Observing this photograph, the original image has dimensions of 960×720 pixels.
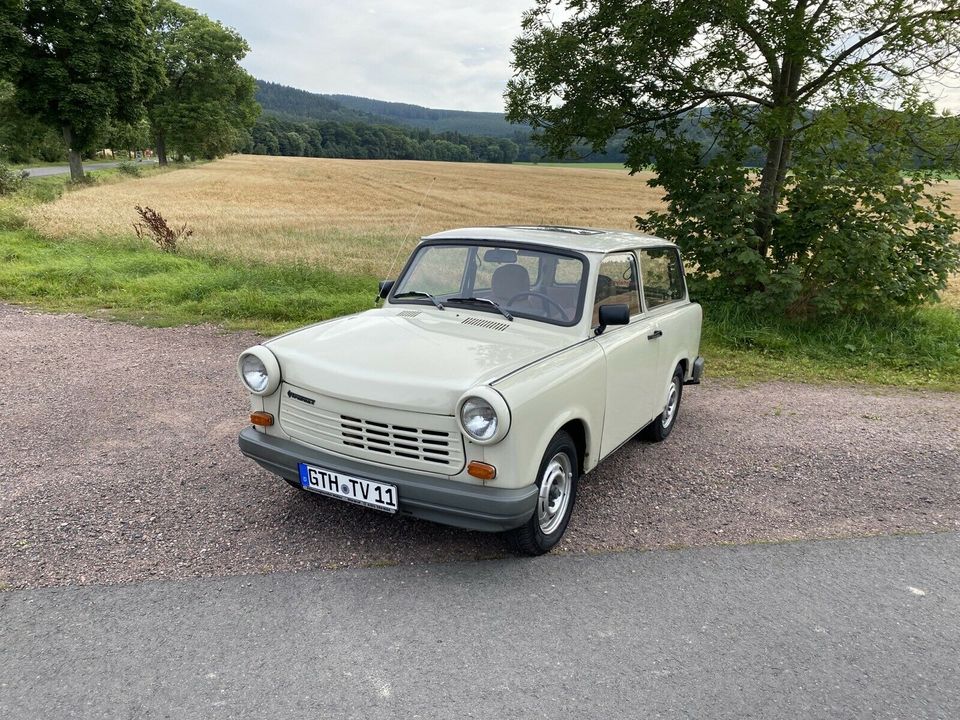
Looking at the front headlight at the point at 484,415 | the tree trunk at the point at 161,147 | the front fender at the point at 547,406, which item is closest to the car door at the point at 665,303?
the front fender at the point at 547,406

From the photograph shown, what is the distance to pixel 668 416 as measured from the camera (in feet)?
17.4

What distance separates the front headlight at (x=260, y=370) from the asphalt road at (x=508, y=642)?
0.97 metres

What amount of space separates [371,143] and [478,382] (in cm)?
9096

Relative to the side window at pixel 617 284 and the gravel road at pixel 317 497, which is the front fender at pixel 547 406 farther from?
the gravel road at pixel 317 497

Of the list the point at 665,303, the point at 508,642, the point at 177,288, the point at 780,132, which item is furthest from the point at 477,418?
the point at 177,288

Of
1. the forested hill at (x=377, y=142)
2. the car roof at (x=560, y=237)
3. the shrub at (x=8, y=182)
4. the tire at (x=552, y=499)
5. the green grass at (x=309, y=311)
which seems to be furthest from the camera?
the forested hill at (x=377, y=142)

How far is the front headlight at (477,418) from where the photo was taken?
2959 mm

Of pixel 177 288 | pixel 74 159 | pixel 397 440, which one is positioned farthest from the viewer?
pixel 74 159

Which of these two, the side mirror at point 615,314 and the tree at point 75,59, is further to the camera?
the tree at point 75,59

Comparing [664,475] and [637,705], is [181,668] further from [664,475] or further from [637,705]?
[664,475]

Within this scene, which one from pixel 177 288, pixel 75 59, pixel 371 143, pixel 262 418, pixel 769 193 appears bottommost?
pixel 177 288

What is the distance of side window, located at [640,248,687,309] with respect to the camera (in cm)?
473

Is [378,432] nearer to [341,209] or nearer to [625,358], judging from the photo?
[625,358]

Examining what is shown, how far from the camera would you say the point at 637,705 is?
7.87 ft
